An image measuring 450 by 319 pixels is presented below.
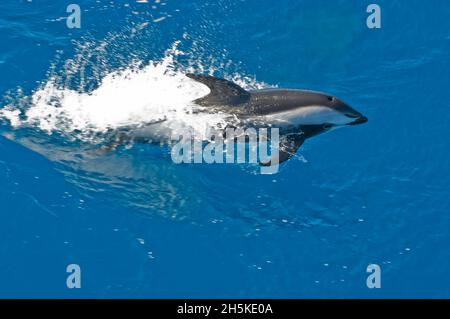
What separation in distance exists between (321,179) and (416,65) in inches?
165

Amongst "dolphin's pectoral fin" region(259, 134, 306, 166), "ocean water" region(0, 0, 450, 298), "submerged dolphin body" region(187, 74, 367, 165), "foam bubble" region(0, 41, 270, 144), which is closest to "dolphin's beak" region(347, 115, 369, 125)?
"submerged dolphin body" region(187, 74, 367, 165)

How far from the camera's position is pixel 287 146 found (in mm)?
14203

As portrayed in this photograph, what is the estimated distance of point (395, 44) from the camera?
16906 mm

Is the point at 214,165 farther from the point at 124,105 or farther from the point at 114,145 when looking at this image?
the point at 124,105

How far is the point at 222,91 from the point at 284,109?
1235 millimetres

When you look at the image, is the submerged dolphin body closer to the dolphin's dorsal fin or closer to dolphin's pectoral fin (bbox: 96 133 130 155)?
the dolphin's dorsal fin

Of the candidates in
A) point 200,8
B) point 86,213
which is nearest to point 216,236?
point 86,213

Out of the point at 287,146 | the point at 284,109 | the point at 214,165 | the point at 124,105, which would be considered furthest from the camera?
the point at 124,105

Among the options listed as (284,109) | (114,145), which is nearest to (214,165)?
(284,109)

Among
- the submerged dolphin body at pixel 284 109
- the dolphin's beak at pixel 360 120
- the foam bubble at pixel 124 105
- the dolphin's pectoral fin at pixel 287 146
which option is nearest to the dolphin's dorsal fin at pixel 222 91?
the submerged dolphin body at pixel 284 109

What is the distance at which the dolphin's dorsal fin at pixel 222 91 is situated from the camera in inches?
535

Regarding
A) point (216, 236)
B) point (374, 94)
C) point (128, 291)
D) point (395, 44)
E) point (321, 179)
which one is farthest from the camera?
point (395, 44)

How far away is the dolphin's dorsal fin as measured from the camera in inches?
535
